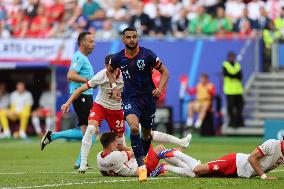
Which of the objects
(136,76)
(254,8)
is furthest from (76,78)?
(254,8)

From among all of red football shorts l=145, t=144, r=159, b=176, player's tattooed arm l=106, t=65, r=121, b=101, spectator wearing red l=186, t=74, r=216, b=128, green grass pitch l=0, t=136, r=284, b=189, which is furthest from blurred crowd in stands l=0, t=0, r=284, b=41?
red football shorts l=145, t=144, r=159, b=176

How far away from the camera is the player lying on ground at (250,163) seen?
14.7m

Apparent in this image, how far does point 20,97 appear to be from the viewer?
32.7 meters

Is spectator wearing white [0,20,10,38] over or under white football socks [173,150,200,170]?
over

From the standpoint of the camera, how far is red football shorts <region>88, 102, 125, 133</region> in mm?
17609

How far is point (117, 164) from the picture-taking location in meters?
15.9

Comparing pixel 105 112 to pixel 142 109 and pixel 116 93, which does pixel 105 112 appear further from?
pixel 142 109

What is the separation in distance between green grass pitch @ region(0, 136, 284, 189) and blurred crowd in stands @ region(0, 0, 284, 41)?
17.6 ft

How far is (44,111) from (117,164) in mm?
17410

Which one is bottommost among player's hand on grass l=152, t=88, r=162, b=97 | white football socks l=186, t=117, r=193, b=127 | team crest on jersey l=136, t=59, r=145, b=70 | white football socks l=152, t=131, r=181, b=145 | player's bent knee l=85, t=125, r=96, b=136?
white football socks l=186, t=117, r=193, b=127

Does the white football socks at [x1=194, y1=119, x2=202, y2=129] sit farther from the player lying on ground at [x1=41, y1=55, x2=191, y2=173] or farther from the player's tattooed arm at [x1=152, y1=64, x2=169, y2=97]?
the player's tattooed arm at [x1=152, y1=64, x2=169, y2=97]

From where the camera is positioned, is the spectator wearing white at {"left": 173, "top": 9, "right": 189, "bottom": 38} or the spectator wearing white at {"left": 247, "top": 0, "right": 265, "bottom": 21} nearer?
the spectator wearing white at {"left": 247, "top": 0, "right": 265, "bottom": 21}

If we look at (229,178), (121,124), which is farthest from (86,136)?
(229,178)

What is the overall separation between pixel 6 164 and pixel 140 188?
664 centimetres
